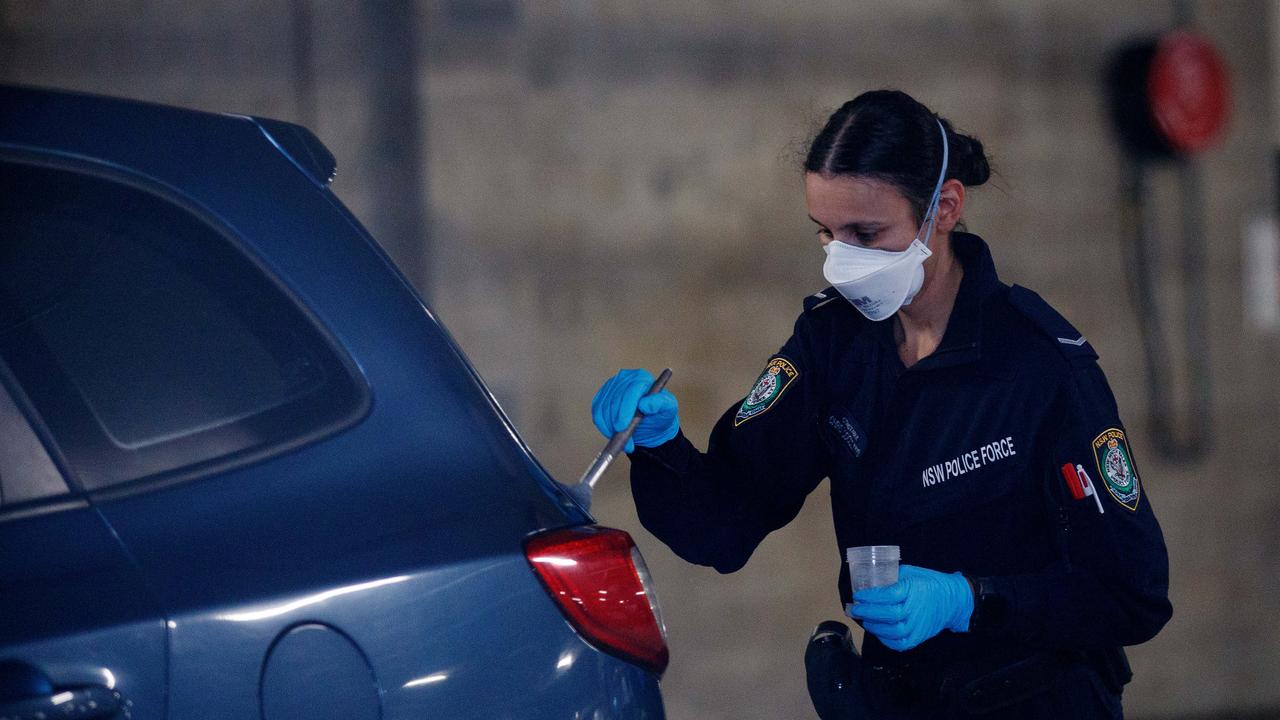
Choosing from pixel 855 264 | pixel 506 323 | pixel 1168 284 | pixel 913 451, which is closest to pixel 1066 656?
pixel 913 451

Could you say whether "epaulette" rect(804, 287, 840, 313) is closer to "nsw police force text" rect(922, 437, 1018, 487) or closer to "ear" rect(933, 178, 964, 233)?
"ear" rect(933, 178, 964, 233)

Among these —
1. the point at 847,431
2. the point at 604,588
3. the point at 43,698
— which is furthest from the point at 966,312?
the point at 43,698

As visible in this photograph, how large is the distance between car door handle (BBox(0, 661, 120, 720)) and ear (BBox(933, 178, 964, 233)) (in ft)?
4.05

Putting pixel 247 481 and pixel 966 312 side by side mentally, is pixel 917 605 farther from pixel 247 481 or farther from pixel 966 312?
pixel 247 481

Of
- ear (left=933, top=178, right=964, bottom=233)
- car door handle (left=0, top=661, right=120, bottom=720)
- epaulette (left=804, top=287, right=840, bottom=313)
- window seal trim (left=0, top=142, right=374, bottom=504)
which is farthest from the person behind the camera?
epaulette (left=804, top=287, right=840, bottom=313)

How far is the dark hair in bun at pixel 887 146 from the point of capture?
1699mm

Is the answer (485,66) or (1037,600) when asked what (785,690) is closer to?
(485,66)

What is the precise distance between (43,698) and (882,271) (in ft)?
3.80

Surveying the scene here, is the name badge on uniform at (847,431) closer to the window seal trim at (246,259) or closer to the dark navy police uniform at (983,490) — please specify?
the dark navy police uniform at (983,490)

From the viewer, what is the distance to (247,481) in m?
1.15

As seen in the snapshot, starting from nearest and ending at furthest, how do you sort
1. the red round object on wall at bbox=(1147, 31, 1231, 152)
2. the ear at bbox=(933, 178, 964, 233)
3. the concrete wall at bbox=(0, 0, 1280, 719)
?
the ear at bbox=(933, 178, 964, 233) < the concrete wall at bbox=(0, 0, 1280, 719) < the red round object on wall at bbox=(1147, 31, 1231, 152)

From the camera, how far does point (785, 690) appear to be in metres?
3.68

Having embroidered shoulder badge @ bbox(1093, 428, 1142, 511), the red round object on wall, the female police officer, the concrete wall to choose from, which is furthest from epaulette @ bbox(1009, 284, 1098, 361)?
the red round object on wall

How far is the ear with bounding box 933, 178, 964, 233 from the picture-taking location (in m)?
1.76
